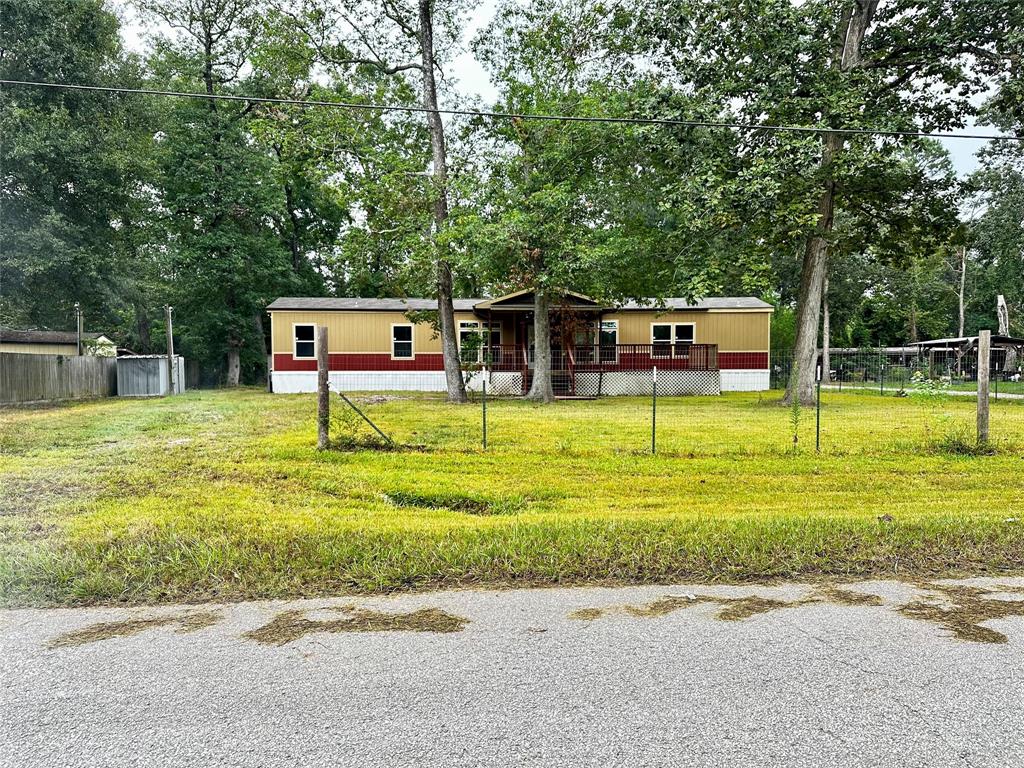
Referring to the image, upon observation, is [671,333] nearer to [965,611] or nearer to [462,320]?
[462,320]

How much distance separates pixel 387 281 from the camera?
68.0 feet

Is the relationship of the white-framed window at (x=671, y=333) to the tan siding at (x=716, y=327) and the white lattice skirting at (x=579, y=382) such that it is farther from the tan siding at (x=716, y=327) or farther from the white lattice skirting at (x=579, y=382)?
the white lattice skirting at (x=579, y=382)

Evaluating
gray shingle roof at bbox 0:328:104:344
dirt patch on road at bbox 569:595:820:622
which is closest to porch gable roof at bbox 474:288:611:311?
dirt patch on road at bbox 569:595:820:622

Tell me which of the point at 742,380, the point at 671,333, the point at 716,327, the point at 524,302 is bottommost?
the point at 742,380

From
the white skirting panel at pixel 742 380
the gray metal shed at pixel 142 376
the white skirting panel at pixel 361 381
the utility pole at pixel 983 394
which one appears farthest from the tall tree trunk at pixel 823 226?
the gray metal shed at pixel 142 376

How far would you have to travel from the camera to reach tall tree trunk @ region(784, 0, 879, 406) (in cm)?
1536

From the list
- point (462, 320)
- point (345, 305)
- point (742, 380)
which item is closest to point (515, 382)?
point (462, 320)

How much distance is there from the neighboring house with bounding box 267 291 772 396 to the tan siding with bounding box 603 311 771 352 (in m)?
0.04

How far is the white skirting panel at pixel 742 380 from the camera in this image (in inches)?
982

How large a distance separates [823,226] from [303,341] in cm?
1833

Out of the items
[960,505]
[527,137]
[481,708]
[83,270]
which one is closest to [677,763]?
[481,708]

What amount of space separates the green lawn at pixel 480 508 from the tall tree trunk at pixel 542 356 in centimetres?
815

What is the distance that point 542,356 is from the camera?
19.7 meters

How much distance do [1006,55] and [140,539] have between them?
18.8m
